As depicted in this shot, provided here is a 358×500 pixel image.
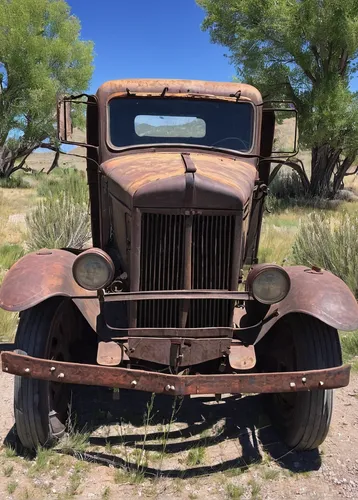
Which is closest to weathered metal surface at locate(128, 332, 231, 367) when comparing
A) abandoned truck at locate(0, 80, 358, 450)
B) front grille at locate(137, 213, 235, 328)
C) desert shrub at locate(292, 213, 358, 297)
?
abandoned truck at locate(0, 80, 358, 450)

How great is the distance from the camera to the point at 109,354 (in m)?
3.10

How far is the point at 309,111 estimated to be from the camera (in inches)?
597

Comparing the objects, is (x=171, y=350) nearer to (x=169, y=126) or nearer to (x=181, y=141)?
(x=181, y=141)

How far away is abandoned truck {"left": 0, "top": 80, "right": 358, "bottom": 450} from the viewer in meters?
2.88

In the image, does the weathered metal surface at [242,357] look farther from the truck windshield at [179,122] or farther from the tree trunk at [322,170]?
the tree trunk at [322,170]

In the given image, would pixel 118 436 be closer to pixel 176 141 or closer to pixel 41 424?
pixel 41 424

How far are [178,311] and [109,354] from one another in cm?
52

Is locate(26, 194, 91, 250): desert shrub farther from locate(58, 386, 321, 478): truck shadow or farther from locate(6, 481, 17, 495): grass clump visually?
locate(6, 481, 17, 495): grass clump

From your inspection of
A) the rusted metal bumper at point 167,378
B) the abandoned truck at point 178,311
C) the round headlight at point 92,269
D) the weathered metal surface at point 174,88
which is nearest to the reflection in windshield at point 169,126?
the weathered metal surface at point 174,88

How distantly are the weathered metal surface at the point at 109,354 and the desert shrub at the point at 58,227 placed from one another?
5350 millimetres

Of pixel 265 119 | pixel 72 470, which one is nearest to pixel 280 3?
pixel 265 119

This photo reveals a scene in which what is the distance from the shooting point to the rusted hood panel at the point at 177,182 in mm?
2881

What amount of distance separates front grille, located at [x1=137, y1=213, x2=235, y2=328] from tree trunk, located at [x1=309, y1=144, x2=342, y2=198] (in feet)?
48.1

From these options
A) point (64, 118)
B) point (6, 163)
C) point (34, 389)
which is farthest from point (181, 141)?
point (6, 163)
